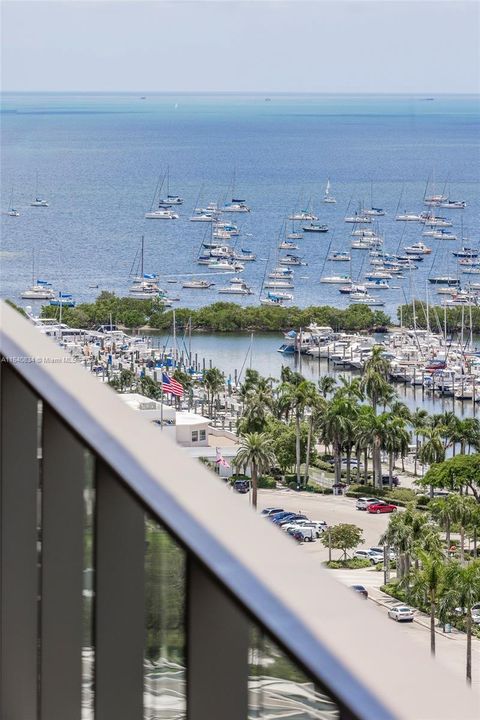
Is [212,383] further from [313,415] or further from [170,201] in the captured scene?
[170,201]

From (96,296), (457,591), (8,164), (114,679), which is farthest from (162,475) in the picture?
(8,164)

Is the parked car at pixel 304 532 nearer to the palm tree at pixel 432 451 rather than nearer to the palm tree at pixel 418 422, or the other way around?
the palm tree at pixel 432 451

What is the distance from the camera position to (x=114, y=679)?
0.66 meters

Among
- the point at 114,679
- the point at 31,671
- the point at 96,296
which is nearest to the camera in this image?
the point at 114,679

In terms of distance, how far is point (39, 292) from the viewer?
41312 millimetres

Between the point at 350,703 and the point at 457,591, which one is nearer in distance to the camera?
the point at 350,703

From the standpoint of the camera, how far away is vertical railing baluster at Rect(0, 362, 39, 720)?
0.84 metres

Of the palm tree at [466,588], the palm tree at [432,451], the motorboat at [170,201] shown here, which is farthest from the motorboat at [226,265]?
the palm tree at [466,588]

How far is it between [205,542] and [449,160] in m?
89.3

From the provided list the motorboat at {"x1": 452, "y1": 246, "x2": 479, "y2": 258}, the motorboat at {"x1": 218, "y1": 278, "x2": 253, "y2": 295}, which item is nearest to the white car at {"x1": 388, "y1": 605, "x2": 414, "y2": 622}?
the motorboat at {"x1": 218, "y1": 278, "x2": 253, "y2": 295}

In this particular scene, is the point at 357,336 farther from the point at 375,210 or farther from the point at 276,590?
the point at 276,590

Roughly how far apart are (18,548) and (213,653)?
0.40 m

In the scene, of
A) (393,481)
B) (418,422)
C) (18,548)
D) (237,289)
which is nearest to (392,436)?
(393,481)

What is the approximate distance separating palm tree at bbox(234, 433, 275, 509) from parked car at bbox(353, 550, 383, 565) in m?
3.30
